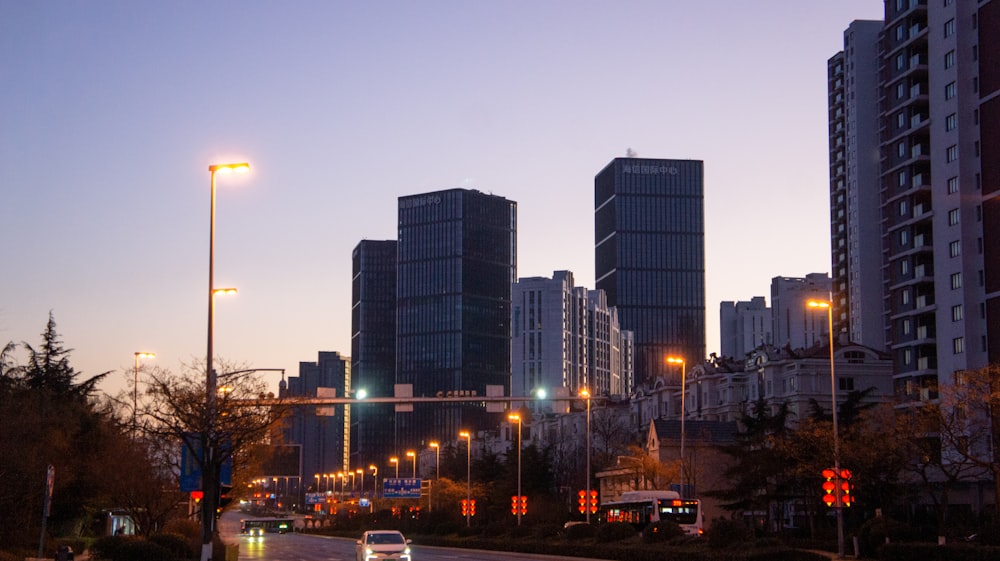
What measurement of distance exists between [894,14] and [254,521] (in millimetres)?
88496

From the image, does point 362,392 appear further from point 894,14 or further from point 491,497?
point 894,14

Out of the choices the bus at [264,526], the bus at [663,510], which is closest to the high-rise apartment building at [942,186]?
the bus at [663,510]

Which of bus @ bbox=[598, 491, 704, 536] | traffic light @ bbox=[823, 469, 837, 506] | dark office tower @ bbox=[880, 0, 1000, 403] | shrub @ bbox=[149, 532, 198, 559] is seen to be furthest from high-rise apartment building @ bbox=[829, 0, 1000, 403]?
shrub @ bbox=[149, 532, 198, 559]

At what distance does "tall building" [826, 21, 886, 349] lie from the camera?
516 feet

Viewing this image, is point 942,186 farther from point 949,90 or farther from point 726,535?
point 726,535

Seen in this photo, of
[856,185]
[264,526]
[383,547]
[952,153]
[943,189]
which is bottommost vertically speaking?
[264,526]

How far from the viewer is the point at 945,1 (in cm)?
9188

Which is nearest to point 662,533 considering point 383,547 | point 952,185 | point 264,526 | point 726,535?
point 726,535

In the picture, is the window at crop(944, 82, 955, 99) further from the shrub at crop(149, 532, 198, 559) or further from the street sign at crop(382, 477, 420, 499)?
the shrub at crop(149, 532, 198, 559)

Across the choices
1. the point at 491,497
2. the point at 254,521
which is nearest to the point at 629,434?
the point at 491,497

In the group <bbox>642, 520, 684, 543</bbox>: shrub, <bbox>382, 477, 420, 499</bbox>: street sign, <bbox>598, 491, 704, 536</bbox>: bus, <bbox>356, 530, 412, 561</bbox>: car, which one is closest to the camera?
<bbox>356, 530, 412, 561</bbox>: car

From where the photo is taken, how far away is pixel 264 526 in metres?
148

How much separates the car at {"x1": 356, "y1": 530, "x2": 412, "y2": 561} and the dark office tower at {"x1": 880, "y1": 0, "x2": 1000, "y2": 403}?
143ft

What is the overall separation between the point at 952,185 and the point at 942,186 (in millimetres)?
921
